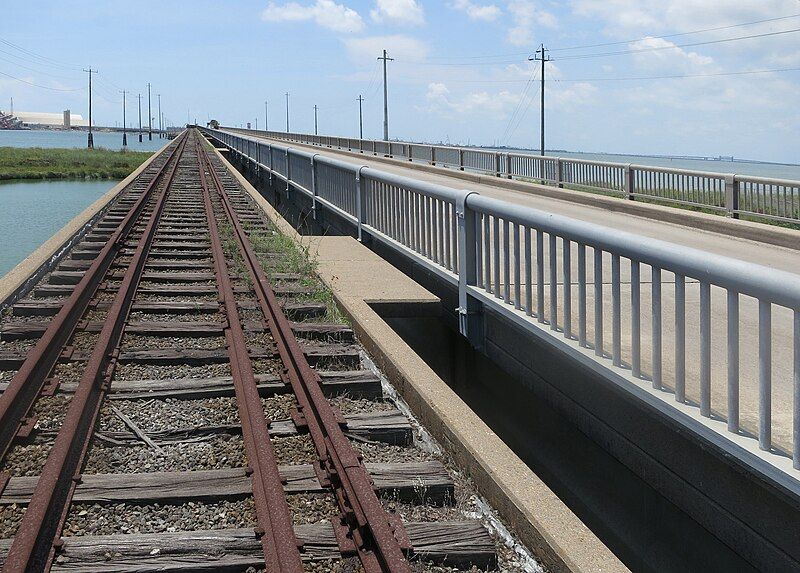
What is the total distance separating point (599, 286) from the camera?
5613 millimetres

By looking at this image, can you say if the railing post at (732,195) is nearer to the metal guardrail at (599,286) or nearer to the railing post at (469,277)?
the metal guardrail at (599,286)

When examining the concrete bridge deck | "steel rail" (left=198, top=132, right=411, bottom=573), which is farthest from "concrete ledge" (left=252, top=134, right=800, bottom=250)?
"steel rail" (left=198, top=132, right=411, bottom=573)

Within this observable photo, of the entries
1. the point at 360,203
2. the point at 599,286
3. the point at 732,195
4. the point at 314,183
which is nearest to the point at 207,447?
the point at 599,286

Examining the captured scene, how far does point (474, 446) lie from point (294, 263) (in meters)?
7.44

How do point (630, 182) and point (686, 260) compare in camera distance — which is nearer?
point (686, 260)

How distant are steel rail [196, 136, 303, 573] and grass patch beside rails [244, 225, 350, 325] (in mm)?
1125

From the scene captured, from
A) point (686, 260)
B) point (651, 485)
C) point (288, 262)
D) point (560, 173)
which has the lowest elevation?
point (651, 485)

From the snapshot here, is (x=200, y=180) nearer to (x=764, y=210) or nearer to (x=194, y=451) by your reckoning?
(x=764, y=210)

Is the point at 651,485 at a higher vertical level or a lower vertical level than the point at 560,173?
lower

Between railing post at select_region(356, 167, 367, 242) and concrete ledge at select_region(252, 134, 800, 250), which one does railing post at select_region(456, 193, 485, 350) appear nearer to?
railing post at select_region(356, 167, 367, 242)

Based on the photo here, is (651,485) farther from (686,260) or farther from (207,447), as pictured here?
(207,447)

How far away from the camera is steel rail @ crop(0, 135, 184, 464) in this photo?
6005mm

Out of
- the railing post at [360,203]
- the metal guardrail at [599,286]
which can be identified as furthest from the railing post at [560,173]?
the metal guardrail at [599,286]

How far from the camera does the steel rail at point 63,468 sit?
13.4 ft
